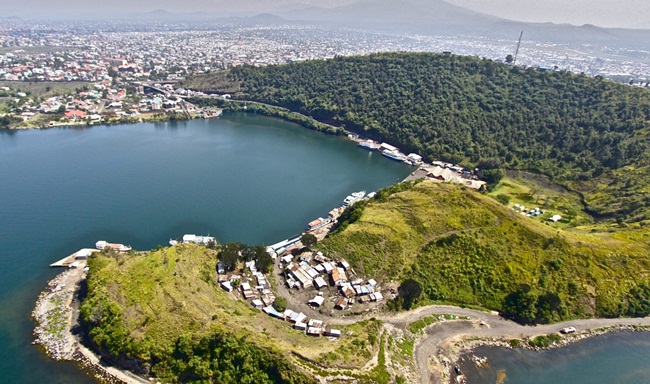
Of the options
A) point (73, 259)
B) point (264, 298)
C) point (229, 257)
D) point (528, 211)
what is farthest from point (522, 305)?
point (73, 259)

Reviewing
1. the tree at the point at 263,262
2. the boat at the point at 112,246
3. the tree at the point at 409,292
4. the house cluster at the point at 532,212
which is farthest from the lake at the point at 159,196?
the house cluster at the point at 532,212

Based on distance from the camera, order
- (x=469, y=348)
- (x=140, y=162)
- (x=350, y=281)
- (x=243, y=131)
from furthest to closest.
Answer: (x=243, y=131)
(x=140, y=162)
(x=350, y=281)
(x=469, y=348)

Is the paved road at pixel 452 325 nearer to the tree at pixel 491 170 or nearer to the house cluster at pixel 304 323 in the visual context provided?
the house cluster at pixel 304 323

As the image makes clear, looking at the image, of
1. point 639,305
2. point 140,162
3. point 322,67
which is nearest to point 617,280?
point 639,305

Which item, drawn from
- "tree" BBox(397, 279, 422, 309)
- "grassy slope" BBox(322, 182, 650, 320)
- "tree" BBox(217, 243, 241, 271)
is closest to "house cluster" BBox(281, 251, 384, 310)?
"grassy slope" BBox(322, 182, 650, 320)

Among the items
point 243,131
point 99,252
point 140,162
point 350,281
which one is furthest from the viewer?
point 243,131

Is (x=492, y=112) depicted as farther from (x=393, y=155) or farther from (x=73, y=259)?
(x=73, y=259)

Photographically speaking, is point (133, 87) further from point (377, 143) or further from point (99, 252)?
point (99, 252)
